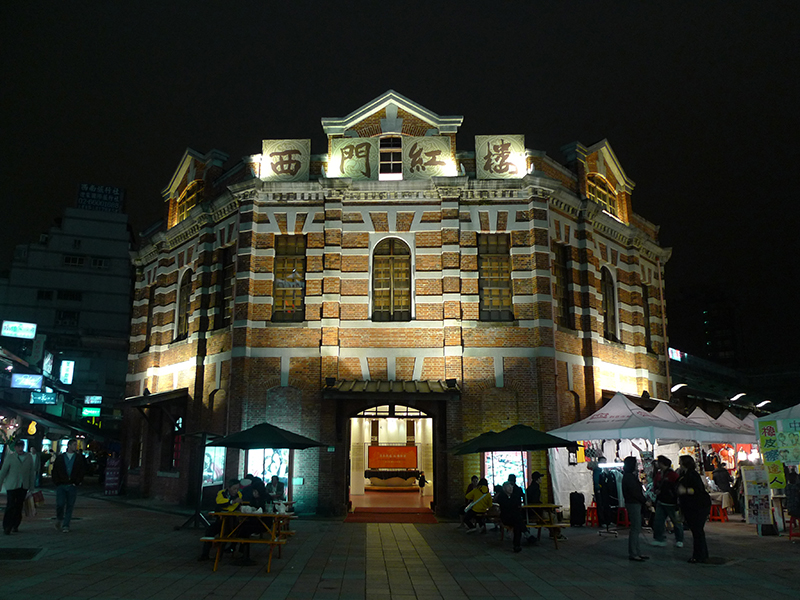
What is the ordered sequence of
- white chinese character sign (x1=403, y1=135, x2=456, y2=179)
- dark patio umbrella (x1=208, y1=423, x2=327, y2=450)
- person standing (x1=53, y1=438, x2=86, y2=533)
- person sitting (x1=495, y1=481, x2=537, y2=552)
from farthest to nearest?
white chinese character sign (x1=403, y1=135, x2=456, y2=179)
dark patio umbrella (x1=208, y1=423, x2=327, y2=450)
person standing (x1=53, y1=438, x2=86, y2=533)
person sitting (x1=495, y1=481, x2=537, y2=552)

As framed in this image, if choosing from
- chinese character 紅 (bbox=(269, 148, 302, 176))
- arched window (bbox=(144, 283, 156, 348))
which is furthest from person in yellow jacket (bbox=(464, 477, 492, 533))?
arched window (bbox=(144, 283, 156, 348))

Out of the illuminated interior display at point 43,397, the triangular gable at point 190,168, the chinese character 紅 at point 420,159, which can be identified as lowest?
the illuminated interior display at point 43,397

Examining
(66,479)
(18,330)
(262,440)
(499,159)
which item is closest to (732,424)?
(499,159)

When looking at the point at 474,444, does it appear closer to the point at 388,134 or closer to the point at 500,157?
the point at 500,157

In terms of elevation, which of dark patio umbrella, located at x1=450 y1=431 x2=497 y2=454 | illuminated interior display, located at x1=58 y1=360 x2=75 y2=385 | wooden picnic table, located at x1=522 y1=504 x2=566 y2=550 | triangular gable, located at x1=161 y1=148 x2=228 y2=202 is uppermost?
triangular gable, located at x1=161 y1=148 x2=228 y2=202

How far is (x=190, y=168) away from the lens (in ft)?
84.1

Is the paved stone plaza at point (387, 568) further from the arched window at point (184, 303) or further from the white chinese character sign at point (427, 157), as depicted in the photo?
the white chinese character sign at point (427, 157)

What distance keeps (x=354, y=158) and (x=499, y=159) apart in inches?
187

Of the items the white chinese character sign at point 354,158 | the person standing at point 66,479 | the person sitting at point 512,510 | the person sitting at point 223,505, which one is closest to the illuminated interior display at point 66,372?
the white chinese character sign at point 354,158

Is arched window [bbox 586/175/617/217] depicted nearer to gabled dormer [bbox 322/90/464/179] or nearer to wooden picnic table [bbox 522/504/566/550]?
gabled dormer [bbox 322/90/464/179]

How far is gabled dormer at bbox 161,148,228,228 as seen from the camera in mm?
24547

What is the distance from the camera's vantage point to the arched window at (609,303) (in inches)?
937

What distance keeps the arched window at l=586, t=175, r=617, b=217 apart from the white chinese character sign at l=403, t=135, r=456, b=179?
559 centimetres

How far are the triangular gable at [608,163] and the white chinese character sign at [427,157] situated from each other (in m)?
5.79
